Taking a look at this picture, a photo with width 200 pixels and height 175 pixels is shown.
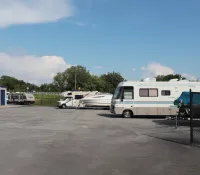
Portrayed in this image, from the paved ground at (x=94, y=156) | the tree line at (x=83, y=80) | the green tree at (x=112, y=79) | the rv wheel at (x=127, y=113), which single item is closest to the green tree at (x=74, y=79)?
the tree line at (x=83, y=80)

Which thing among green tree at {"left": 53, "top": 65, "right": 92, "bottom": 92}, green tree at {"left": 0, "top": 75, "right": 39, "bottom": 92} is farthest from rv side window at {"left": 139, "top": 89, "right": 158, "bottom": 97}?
green tree at {"left": 0, "top": 75, "right": 39, "bottom": 92}

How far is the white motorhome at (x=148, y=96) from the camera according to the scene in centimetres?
2536

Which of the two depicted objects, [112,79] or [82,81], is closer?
[82,81]

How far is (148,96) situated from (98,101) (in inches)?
690

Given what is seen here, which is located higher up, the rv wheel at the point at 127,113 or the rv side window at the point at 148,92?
the rv side window at the point at 148,92

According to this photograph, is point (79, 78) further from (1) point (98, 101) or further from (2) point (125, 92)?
(2) point (125, 92)

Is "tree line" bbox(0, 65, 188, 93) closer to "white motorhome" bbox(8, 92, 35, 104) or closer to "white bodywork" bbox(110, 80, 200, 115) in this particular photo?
"white motorhome" bbox(8, 92, 35, 104)

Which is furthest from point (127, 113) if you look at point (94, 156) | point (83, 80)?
point (83, 80)

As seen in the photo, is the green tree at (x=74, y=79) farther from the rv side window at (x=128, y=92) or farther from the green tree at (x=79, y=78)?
the rv side window at (x=128, y=92)

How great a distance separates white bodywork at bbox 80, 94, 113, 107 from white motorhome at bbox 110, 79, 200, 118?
1654 cm

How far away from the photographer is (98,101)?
42531 mm

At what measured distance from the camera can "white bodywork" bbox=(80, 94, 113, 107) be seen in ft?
139

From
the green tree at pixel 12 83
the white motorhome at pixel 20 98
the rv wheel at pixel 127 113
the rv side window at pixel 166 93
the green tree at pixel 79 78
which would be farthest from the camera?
the green tree at pixel 12 83

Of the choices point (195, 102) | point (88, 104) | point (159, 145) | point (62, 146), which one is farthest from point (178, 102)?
point (88, 104)
